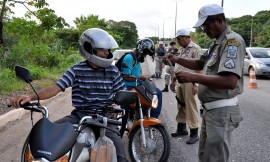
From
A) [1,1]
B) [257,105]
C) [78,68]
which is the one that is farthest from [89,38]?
[1,1]

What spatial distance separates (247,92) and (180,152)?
743cm

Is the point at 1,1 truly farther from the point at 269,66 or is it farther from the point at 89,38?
the point at 269,66

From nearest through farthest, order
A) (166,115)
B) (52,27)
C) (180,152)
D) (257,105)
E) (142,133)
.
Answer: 1. (142,133)
2. (180,152)
3. (166,115)
4. (257,105)
5. (52,27)

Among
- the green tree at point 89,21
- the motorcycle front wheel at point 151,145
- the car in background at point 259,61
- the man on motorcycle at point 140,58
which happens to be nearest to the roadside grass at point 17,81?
the man on motorcycle at point 140,58

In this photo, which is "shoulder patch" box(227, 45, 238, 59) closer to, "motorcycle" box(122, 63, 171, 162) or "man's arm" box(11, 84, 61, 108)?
"man's arm" box(11, 84, 61, 108)

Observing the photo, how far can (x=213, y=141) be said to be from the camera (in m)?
3.00

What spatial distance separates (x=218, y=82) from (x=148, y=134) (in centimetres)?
199

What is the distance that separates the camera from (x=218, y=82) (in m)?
2.79

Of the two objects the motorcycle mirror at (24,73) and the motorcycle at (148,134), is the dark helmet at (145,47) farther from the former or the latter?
the motorcycle mirror at (24,73)

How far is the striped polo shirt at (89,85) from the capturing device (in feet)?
11.5

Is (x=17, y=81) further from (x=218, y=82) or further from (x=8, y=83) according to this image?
(x=218, y=82)

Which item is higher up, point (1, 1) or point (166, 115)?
point (1, 1)

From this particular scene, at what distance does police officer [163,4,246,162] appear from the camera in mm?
2824

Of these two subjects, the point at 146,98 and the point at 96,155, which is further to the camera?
the point at 146,98
